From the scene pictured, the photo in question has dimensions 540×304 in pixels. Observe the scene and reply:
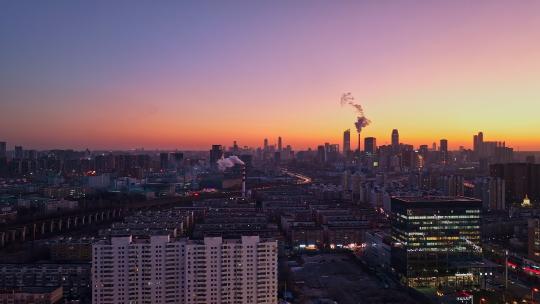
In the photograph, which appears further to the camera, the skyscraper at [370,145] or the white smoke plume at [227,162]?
the skyscraper at [370,145]

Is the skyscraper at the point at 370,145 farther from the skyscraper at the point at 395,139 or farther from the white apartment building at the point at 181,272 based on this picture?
the white apartment building at the point at 181,272

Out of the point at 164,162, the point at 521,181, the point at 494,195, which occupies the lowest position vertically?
the point at 494,195

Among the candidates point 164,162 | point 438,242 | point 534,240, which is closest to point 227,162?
point 164,162

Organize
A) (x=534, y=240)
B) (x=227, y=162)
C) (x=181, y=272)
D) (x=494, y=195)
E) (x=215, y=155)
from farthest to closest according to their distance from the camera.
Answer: (x=215, y=155) → (x=227, y=162) → (x=494, y=195) → (x=534, y=240) → (x=181, y=272)

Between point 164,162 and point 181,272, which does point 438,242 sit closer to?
point 181,272

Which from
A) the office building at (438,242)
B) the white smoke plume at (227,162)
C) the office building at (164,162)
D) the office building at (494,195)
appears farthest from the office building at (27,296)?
the office building at (164,162)

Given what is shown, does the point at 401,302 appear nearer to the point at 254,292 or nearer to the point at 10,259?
the point at 254,292
